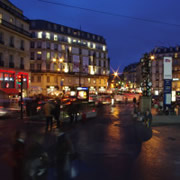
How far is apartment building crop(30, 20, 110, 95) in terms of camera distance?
2368 inches

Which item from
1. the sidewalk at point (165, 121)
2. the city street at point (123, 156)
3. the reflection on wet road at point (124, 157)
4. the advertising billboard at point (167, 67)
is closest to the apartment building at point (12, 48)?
the advertising billboard at point (167, 67)

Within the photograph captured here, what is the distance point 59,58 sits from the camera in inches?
2477

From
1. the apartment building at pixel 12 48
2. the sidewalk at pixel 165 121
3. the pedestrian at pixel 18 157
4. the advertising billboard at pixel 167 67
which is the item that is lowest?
the sidewalk at pixel 165 121

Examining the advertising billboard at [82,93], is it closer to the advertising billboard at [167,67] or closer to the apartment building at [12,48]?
the apartment building at [12,48]

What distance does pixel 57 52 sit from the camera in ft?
207

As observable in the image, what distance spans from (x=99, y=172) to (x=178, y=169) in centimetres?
248

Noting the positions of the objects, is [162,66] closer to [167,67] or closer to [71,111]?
[167,67]

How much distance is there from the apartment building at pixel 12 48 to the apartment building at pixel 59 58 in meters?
17.0

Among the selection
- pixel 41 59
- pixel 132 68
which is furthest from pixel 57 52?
pixel 132 68

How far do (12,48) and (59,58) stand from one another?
91.4 feet

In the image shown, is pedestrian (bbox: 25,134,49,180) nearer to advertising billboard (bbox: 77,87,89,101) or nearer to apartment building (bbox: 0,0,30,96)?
advertising billboard (bbox: 77,87,89,101)

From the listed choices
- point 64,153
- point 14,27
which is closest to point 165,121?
point 64,153

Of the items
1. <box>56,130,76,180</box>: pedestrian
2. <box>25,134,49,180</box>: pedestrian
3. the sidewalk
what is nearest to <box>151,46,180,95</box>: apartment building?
the sidewalk

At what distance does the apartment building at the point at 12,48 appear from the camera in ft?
110
